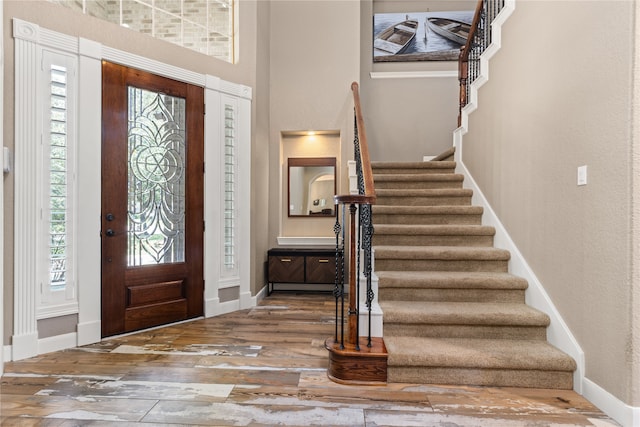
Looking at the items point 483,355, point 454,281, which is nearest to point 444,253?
point 454,281

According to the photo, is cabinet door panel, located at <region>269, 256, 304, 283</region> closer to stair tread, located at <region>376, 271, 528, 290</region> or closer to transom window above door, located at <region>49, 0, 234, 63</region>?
stair tread, located at <region>376, 271, 528, 290</region>

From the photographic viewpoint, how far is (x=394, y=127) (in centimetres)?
551

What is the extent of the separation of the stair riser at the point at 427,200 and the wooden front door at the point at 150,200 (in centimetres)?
199

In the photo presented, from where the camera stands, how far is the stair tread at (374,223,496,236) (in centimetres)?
322

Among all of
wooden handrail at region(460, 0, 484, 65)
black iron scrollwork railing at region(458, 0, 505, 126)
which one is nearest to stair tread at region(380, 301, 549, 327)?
black iron scrollwork railing at region(458, 0, 505, 126)

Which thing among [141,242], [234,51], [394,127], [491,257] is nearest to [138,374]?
[141,242]

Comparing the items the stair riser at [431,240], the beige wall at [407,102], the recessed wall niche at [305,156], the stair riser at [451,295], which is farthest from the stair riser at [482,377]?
the beige wall at [407,102]

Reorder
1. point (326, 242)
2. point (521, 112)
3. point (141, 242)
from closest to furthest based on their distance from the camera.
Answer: point (521, 112)
point (141, 242)
point (326, 242)

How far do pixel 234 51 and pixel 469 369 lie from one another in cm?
378

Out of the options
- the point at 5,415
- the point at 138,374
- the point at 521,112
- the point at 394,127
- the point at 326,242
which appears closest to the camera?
the point at 5,415

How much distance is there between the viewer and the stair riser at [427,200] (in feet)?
12.4

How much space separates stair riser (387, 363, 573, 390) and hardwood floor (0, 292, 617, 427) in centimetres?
4

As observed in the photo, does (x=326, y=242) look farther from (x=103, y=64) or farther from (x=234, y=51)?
(x=103, y=64)

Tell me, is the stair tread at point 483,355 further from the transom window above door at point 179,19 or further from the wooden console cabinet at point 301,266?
the transom window above door at point 179,19
